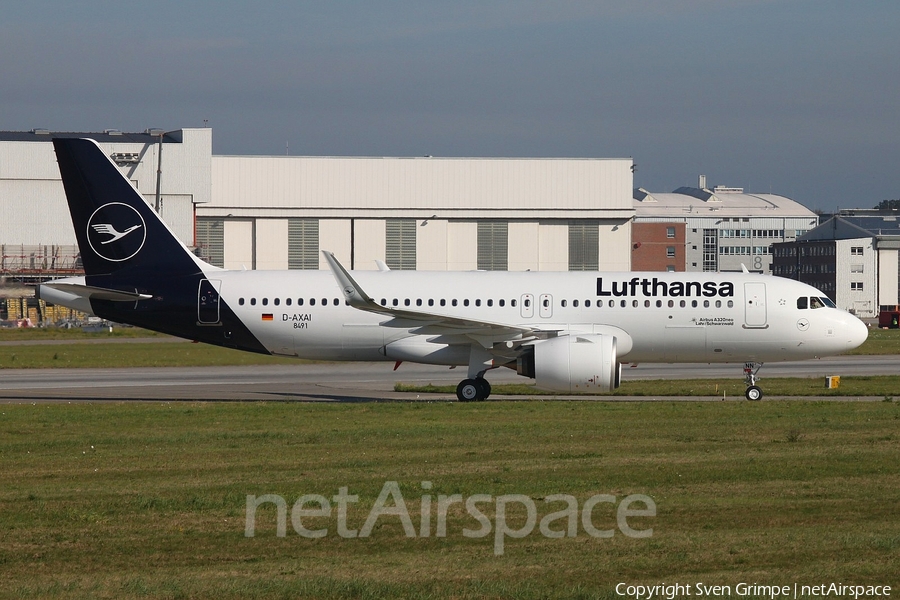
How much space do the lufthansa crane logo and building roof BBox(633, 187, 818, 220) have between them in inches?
5448

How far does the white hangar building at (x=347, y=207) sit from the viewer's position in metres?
89.6

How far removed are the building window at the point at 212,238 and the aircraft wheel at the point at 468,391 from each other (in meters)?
64.9

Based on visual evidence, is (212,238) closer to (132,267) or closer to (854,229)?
(132,267)

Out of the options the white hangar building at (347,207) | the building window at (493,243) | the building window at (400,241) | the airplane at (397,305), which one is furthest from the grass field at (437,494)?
the building window at (493,243)

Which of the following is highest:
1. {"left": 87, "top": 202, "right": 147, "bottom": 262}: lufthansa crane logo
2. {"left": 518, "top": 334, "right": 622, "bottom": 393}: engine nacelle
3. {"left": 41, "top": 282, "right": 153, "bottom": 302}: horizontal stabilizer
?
{"left": 87, "top": 202, "right": 147, "bottom": 262}: lufthansa crane logo

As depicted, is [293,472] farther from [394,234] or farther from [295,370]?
[394,234]

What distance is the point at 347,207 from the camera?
3595 inches

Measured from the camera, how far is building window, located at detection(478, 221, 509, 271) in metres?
92.7

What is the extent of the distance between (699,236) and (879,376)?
130 meters

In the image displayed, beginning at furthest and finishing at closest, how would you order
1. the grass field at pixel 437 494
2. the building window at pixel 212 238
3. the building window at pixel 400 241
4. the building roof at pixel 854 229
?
the building roof at pixel 854 229 → the building window at pixel 400 241 → the building window at pixel 212 238 → the grass field at pixel 437 494

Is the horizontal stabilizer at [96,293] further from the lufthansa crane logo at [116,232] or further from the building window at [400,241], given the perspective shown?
the building window at [400,241]

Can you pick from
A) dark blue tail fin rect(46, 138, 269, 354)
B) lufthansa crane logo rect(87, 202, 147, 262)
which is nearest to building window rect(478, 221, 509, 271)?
dark blue tail fin rect(46, 138, 269, 354)

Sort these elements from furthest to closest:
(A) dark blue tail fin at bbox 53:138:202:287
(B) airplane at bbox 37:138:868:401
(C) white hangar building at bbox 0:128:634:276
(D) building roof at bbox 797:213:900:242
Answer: (D) building roof at bbox 797:213:900:242 < (C) white hangar building at bbox 0:128:634:276 < (A) dark blue tail fin at bbox 53:138:202:287 < (B) airplane at bbox 37:138:868:401

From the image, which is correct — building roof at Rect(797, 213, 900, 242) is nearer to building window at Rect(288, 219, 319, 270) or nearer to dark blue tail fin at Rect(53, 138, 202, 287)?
building window at Rect(288, 219, 319, 270)
